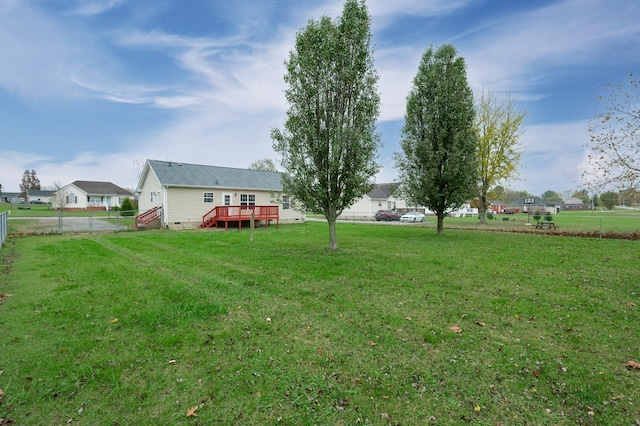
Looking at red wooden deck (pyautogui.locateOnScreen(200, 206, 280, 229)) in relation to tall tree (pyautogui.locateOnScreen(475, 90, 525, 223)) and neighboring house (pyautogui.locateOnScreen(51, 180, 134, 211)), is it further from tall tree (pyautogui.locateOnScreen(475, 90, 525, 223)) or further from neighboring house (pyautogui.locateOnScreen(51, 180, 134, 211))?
neighboring house (pyautogui.locateOnScreen(51, 180, 134, 211))

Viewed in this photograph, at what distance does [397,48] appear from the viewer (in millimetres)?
14203

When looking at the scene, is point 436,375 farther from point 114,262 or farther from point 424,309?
point 114,262

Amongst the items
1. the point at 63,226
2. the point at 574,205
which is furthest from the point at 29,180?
the point at 574,205

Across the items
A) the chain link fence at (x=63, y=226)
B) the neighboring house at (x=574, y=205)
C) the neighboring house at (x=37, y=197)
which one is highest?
the neighboring house at (x=37, y=197)

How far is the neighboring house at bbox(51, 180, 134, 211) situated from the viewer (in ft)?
166

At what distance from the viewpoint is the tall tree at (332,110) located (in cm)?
1065

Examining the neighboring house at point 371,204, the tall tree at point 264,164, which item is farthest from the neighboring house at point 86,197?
the neighboring house at point 371,204

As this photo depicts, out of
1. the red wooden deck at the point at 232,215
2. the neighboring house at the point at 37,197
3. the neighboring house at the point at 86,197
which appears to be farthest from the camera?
the neighboring house at the point at 37,197

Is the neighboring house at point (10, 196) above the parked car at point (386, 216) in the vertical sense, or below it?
above

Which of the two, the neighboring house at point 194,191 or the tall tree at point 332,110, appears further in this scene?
the neighboring house at point 194,191

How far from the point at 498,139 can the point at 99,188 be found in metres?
61.8

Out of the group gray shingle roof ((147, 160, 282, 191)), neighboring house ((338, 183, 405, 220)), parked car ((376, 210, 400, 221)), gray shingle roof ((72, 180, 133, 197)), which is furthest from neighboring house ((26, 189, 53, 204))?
parked car ((376, 210, 400, 221))

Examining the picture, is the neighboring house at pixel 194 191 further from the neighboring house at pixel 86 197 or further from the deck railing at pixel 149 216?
the neighboring house at pixel 86 197

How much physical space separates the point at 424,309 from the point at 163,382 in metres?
4.21
